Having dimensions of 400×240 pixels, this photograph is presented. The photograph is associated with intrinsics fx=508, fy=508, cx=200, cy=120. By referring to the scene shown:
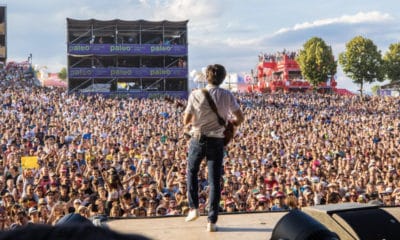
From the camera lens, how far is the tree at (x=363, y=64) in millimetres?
59500

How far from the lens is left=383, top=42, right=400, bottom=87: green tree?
6144cm

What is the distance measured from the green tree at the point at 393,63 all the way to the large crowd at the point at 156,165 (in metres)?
36.5

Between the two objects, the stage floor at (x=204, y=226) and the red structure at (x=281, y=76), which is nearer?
the stage floor at (x=204, y=226)

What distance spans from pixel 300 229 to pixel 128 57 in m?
41.8

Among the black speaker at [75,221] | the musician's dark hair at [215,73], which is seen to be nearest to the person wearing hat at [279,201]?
the musician's dark hair at [215,73]

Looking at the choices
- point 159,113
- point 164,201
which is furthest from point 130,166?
point 159,113

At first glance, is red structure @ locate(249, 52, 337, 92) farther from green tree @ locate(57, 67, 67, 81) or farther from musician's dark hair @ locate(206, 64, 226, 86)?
musician's dark hair @ locate(206, 64, 226, 86)

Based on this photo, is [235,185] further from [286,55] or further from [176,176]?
[286,55]

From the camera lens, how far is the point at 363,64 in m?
59.6

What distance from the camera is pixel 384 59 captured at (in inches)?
2452

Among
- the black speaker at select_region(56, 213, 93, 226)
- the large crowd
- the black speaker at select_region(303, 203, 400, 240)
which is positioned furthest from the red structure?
the black speaker at select_region(56, 213, 93, 226)

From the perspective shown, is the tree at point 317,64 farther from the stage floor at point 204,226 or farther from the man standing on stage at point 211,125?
the man standing on stage at point 211,125

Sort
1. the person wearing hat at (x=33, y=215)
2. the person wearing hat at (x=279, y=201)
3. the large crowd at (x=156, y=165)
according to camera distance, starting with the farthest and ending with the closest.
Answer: the person wearing hat at (x=279, y=201) → the large crowd at (x=156, y=165) → the person wearing hat at (x=33, y=215)

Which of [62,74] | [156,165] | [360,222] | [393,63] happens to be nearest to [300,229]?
[360,222]
